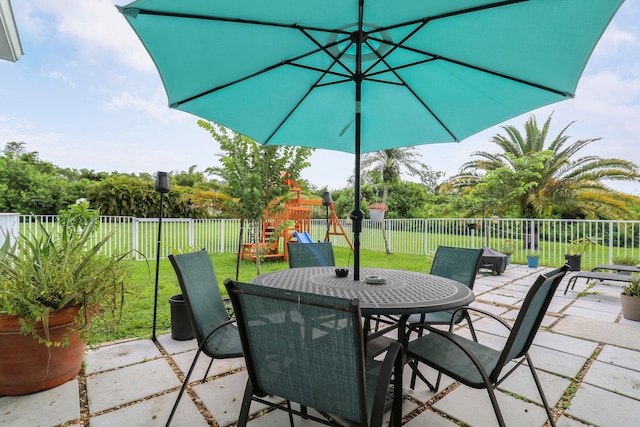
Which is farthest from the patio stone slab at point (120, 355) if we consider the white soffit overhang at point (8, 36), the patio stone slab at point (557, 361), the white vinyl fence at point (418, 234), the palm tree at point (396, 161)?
the palm tree at point (396, 161)

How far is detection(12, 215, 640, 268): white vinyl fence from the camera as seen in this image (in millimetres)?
7738

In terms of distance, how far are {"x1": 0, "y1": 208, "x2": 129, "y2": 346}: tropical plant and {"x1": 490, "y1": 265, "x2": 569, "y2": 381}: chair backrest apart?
244 cm

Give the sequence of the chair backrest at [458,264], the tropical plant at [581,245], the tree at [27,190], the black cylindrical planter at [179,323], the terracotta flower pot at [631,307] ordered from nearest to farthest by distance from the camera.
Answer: the chair backrest at [458,264] < the black cylindrical planter at [179,323] < the terracotta flower pot at [631,307] < the tropical plant at [581,245] < the tree at [27,190]

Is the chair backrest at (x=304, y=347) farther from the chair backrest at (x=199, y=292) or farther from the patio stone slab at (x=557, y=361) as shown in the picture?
the patio stone slab at (x=557, y=361)

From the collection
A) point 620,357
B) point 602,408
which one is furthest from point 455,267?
point 620,357

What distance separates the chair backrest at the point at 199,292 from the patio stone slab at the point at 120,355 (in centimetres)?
97

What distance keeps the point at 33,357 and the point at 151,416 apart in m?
0.91

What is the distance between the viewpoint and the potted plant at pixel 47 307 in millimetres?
2002

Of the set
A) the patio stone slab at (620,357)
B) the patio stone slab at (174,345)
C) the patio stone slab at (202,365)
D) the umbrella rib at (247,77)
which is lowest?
the patio stone slab at (174,345)

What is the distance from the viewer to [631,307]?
143 inches

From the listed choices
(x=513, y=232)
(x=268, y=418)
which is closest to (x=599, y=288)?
(x=513, y=232)

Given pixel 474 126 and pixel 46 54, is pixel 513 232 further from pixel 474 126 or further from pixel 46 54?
pixel 46 54

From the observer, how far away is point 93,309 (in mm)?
2264

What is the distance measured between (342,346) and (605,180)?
12565mm
